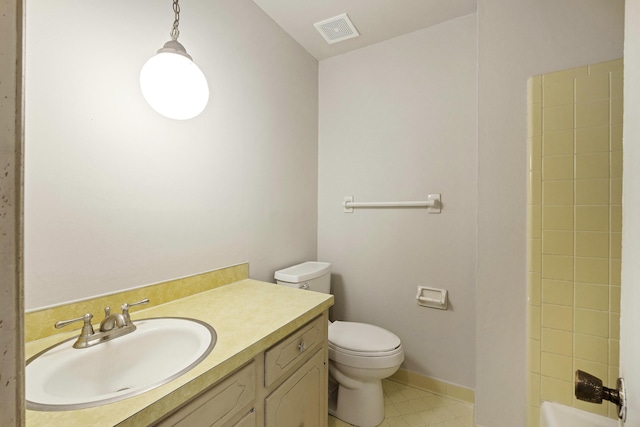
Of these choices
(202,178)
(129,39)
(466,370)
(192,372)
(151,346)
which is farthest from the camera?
(466,370)

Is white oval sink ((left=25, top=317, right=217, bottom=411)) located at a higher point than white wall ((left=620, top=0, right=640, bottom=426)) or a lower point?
lower

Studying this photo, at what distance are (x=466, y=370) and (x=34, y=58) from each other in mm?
2542

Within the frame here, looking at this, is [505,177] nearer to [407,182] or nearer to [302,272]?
[407,182]

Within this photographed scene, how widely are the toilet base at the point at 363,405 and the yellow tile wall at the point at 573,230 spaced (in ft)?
2.41

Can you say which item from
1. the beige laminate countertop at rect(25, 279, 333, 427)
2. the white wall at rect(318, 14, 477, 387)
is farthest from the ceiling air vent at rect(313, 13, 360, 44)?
the beige laminate countertop at rect(25, 279, 333, 427)

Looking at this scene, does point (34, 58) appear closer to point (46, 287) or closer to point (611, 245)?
point (46, 287)

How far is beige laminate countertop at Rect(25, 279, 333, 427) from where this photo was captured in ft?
1.97

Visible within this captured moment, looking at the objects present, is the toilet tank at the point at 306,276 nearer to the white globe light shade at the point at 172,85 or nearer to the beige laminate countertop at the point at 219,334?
the beige laminate countertop at the point at 219,334

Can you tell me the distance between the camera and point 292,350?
3.53 feet

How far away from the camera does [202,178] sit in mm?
1402

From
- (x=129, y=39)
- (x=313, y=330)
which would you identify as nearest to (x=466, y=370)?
(x=313, y=330)

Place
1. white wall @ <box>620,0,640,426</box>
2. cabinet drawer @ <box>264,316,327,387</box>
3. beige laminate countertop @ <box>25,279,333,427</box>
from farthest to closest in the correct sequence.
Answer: cabinet drawer @ <box>264,316,327,387</box>, beige laminate countertop @ <box>25,279,333,427</box>, white wall @ <box>620,0,640,426</box>

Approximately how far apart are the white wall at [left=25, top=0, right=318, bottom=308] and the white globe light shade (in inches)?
2.7

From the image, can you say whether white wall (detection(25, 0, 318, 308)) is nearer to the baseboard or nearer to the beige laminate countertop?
the beige laminate countertop
